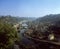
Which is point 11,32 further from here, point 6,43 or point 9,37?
point 6,43

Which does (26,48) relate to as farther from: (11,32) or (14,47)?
(11,32)

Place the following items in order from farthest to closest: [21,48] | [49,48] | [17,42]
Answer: [17,42]
[21,48]
[49,48]

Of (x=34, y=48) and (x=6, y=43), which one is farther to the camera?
(x=34, y=48)

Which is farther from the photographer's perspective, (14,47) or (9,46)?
(14,47)

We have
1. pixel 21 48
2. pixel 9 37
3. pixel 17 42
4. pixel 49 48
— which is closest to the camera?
pixel 49 48

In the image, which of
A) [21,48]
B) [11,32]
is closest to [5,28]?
[11,32]

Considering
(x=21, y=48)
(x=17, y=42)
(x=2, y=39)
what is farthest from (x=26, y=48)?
(x=2, y=39)

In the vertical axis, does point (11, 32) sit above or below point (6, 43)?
above

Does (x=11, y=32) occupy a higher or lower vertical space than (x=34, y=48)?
higher

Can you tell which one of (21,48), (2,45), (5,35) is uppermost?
(5,35)
